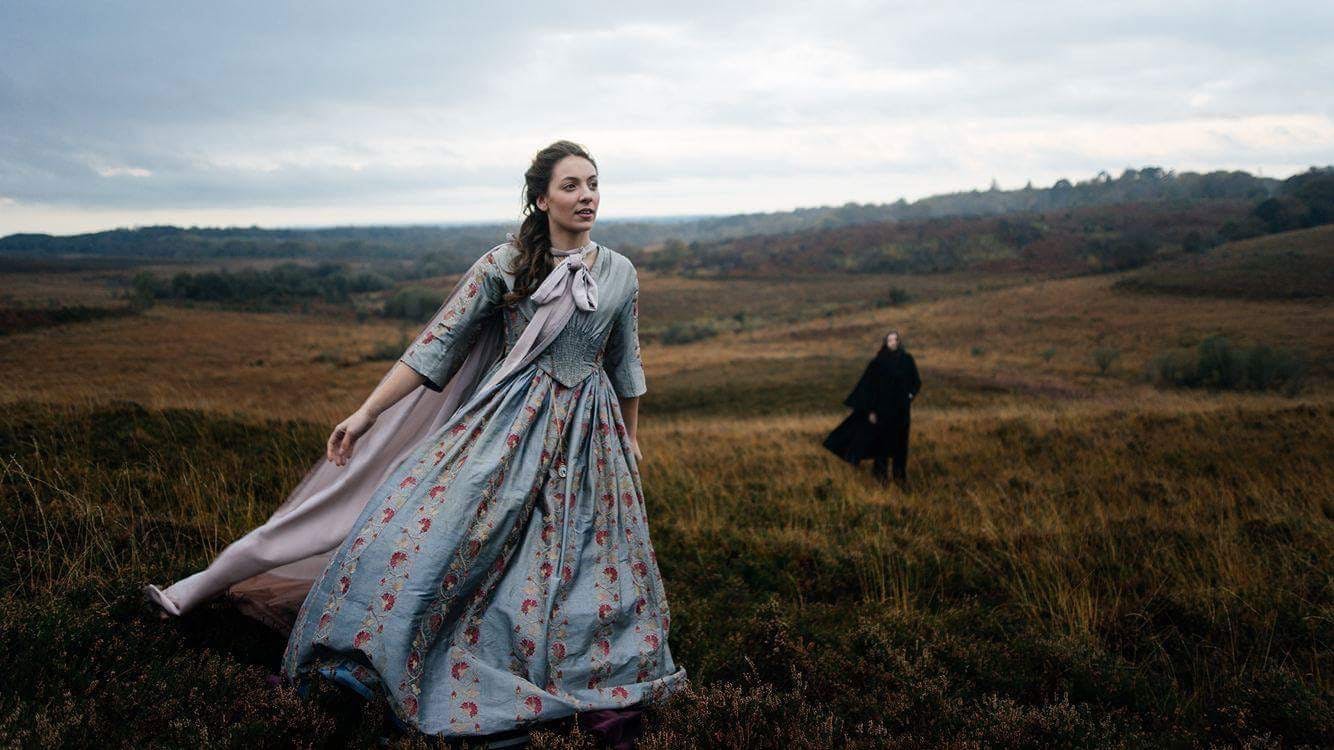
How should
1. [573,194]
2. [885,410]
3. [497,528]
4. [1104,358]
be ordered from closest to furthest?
[497,528] → [573,194] → [885,410] → [1104,358]

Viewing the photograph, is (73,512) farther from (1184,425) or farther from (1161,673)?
(1184,425)

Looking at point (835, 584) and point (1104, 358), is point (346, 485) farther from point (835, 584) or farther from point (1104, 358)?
point (1104, 358)

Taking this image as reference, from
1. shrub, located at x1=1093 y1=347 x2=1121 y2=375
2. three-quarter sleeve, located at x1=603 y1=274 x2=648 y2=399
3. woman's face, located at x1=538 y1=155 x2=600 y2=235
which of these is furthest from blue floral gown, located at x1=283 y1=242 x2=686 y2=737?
shrub, located at x1=1093 y1=347 x2=1121 y2=375

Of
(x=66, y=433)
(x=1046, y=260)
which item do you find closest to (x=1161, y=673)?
(x=66, y=433)

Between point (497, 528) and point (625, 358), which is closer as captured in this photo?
point (497, 528)

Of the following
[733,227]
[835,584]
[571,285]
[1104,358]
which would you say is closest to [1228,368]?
[1104,358]

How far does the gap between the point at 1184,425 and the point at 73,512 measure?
486 inches

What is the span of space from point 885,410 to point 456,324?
6.66 meters

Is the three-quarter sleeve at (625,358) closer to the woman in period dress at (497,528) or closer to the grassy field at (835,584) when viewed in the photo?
the woman in period dress at (497,528)

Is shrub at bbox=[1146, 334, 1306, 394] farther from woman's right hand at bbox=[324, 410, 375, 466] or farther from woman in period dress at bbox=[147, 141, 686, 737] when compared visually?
woman's right hand at bbox=[324, 410, 375, 466]

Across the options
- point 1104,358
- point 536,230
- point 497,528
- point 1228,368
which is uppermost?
point 536,230

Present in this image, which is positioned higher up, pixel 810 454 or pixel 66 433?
pixel 66 433

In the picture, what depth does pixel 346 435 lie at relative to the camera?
2.71m

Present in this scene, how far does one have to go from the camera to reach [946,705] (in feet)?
8.70
